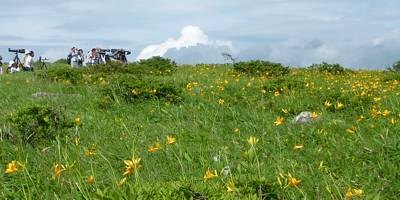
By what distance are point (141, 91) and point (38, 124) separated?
3.14 m

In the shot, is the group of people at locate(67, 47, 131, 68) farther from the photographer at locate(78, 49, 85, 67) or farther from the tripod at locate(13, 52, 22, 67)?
the tripod at locate(13, 52, 22, 67)

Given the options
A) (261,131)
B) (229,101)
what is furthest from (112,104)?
(261,131)

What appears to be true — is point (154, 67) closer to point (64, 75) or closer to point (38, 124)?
point (64, 75)

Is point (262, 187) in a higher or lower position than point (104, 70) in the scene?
lower

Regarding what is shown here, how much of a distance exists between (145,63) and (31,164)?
48.1 ft

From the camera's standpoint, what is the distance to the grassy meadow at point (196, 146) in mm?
3658

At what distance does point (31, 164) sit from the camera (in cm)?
509

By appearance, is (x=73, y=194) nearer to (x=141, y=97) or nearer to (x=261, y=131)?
(x=261, y=131)

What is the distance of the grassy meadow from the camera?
3658 mm

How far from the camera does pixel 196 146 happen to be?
5.52 metres

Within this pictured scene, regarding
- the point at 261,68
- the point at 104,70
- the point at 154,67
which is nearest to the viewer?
the point at 104,70

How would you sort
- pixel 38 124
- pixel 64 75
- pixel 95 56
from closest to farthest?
pixel 38 124 < pixel 64 75 < pixel 95 56

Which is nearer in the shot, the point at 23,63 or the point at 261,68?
the point at 261,68

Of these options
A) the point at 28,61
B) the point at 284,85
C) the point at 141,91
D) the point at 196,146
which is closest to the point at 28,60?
the point at 28,61
